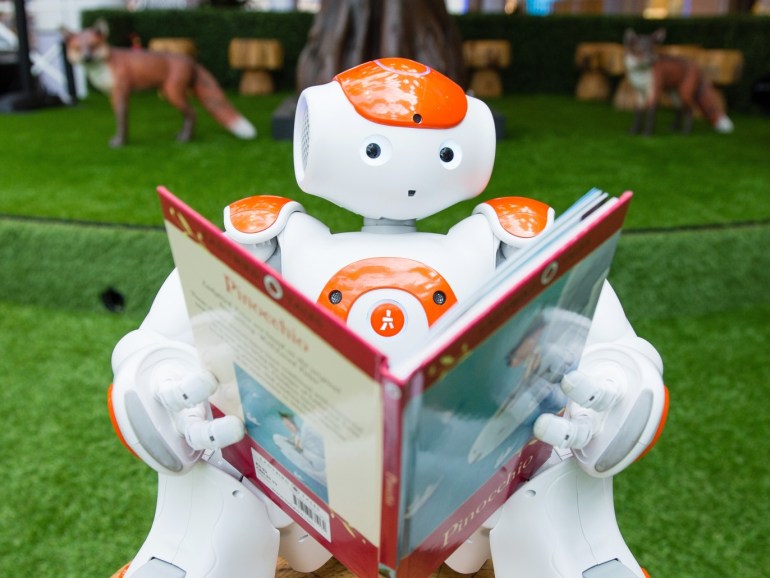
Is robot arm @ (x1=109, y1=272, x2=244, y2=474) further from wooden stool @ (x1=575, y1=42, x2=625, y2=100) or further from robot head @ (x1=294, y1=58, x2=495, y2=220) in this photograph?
wooden stool @ (x1=575, y1=42, x2=625, y2=100)

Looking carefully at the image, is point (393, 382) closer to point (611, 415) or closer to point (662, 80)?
point (611, 415)

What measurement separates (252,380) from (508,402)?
218 millimetres

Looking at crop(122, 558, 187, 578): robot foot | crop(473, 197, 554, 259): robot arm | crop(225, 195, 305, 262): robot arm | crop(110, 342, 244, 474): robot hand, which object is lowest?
crop(122, 558, 187, 578): robot foot

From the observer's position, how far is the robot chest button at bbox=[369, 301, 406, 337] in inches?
32.3

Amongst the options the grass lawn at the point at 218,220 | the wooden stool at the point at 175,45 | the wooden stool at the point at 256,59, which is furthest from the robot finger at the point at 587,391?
the wooden stool at the point at 175,45

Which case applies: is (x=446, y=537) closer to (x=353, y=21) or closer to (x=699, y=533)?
(x=699, y=533)

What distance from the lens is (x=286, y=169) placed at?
3068 mm

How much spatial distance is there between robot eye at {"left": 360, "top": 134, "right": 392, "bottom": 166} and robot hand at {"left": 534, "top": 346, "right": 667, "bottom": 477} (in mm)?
293

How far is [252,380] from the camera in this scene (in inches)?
27.3

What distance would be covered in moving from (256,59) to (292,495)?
5.35 meters

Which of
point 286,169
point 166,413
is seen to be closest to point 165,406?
point 166,413

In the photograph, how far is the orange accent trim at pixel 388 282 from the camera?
0.83m

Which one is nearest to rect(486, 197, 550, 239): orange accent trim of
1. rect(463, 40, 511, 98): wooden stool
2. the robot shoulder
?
the robot shoulder

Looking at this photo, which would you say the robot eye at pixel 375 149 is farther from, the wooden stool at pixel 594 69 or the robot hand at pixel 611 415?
the wooden stool at pixel 594 69
